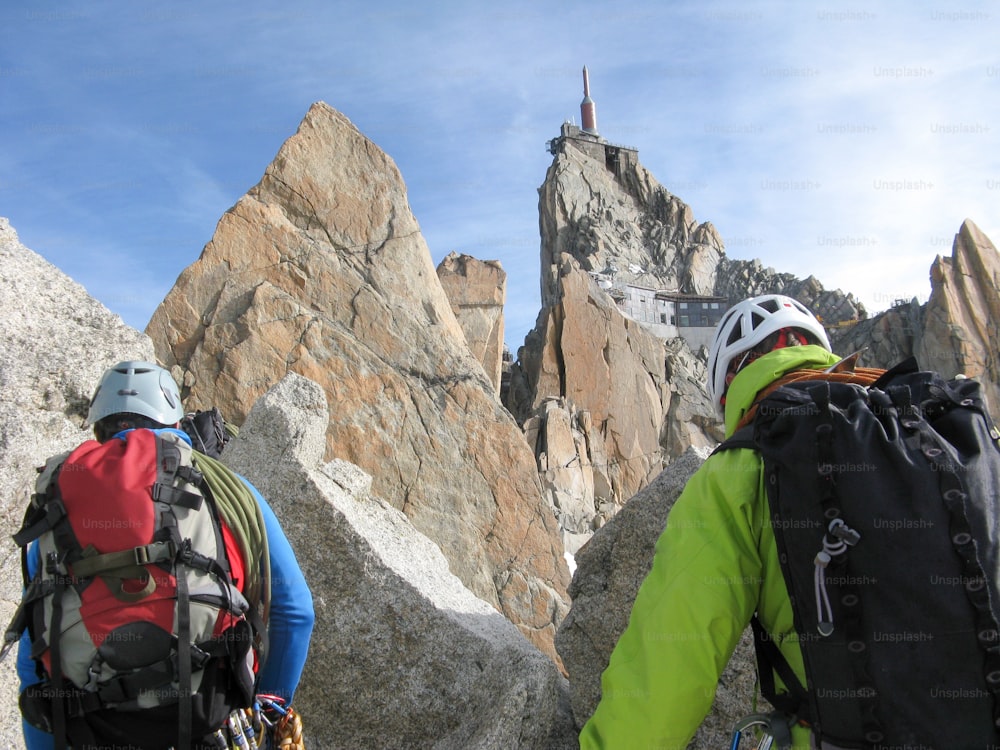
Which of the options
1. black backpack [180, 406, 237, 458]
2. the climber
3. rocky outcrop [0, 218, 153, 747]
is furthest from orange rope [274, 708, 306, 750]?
black backpack [180, 406, 237, 458]

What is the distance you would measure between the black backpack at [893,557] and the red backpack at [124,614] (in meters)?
1.93

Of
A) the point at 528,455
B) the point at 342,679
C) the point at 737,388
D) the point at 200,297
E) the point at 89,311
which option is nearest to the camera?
the point at 737,388

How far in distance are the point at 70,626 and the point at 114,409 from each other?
39.8 inches

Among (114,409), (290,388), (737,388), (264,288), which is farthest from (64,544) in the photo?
(264,288)

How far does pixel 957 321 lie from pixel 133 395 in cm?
5986

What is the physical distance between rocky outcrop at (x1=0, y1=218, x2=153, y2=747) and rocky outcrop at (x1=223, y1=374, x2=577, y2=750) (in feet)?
5.16

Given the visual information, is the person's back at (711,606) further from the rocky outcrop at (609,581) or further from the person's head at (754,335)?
the rocky outcrop at (609,581)

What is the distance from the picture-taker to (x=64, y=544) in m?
2.71

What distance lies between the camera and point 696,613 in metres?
2.23

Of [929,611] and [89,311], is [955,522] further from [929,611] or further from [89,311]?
[89,311]

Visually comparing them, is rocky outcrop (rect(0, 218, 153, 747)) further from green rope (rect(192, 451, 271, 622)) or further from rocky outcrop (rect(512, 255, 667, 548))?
rocky outcrop (rect(512, 255, 667, 548))

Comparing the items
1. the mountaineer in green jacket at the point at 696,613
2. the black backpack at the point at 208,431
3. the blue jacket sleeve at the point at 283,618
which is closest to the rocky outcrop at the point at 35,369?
the black backpack at the point at 208,431

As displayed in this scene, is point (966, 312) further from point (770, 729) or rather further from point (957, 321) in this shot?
point (770, 729)

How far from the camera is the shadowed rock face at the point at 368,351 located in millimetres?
12977
